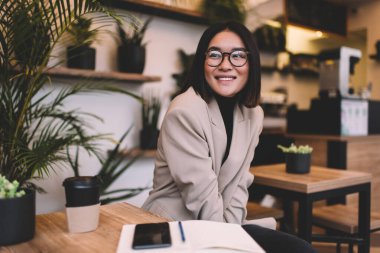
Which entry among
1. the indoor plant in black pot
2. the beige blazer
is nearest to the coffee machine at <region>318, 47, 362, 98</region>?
the beige blazer

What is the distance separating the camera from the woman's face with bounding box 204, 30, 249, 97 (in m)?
1.53

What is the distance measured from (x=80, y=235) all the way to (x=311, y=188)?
122 cm

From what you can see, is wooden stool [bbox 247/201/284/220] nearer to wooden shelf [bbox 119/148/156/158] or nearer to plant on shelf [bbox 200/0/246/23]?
wooden shelf [bbox 119/148/156/158]

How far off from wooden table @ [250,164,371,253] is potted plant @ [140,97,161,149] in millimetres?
1121

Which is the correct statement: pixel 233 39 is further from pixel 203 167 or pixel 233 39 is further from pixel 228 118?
pixel 203 167

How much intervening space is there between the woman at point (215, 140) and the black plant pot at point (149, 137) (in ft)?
4.74

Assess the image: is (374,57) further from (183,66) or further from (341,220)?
(341,220)

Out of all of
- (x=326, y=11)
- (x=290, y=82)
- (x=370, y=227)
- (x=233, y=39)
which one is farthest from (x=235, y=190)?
(x=326, y=11)

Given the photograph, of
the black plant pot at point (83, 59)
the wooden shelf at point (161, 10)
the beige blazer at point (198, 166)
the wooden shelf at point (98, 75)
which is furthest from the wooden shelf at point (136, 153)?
the beige blazer at point (198, 166)

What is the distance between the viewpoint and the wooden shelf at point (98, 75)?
255 centimetres

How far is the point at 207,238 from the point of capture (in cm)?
85

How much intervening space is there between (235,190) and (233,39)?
65 centimetres

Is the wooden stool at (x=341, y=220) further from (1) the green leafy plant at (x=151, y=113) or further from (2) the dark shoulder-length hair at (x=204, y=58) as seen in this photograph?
(1) the green leafy plant at (x=151, y=113)

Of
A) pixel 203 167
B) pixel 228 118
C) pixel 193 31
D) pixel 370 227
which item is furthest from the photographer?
pixel 193 31
